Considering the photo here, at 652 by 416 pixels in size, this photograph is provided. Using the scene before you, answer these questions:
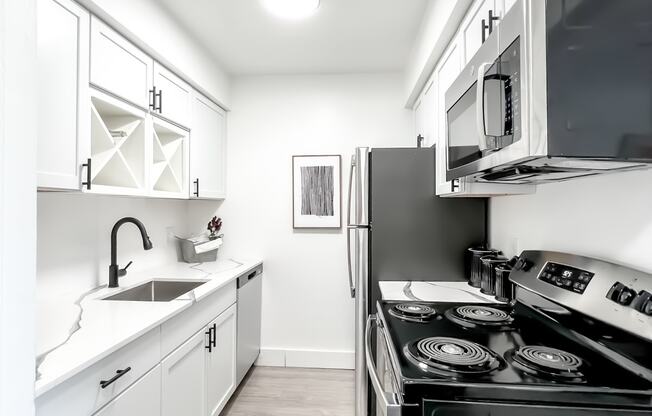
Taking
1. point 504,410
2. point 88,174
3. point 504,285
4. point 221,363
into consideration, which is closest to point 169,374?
point 221,363

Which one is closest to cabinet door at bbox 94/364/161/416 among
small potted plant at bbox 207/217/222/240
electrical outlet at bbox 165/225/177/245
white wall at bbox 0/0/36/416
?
white wall at bbox 0/0/36/416

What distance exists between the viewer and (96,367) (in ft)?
3.57

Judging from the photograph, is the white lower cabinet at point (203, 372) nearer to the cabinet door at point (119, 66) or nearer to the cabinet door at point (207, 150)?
the cabinet door at point (207, 150)

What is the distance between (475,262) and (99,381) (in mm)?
1749

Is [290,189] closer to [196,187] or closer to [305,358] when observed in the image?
[196,187]

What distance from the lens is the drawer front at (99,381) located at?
945 millimetres

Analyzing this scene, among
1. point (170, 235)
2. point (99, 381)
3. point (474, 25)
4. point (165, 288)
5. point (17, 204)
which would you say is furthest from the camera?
point (170, 235)

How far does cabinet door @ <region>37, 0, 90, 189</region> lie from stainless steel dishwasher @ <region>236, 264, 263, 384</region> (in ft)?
4.52

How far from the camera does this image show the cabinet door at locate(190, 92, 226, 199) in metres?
2.57

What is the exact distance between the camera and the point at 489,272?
5.58 feet

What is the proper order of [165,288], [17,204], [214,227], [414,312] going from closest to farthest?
[17,204]
[414,312]
[165,288]
[214,227]

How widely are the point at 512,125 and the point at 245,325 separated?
7.70 ft

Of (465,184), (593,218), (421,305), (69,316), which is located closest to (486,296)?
(421,305)

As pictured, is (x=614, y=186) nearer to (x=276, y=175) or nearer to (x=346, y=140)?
(x=346, y=140)
